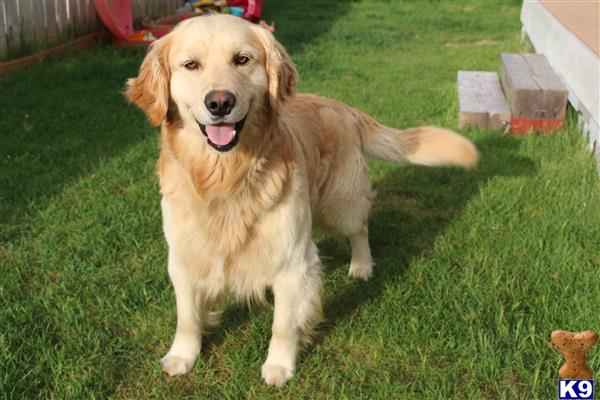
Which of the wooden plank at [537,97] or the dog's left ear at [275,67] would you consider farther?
the wooden plank at [537,97]

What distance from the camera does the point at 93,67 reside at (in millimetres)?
7223

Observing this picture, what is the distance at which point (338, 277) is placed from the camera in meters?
3.50

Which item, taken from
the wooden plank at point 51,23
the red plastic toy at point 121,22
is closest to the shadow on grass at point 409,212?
the red plastic toy at point 121,22

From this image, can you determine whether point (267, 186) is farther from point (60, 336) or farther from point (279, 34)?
point (279, 34)

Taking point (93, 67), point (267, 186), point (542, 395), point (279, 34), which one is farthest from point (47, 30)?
point (542, 395)

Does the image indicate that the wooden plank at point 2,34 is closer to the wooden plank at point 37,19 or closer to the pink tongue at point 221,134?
the wooden plank at point 37,19

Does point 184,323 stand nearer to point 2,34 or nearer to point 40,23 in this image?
point 2,34

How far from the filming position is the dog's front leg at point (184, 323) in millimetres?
2689

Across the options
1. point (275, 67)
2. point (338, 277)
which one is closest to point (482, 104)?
Result: point (338, 277)

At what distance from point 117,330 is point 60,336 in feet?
0.81

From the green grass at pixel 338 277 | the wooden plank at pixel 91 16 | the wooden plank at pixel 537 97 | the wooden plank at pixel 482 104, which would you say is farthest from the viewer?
the wooden plank at pixel 91 16

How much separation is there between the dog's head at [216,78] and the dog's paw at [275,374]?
0.95 m

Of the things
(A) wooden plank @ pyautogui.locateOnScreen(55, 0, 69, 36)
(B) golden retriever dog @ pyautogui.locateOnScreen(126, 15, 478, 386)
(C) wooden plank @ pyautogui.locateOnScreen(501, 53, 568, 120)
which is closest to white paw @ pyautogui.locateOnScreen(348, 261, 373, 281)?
(B) golden retriever dog @ pyautogui.locateOnScreen(126, 15, 478, 386)

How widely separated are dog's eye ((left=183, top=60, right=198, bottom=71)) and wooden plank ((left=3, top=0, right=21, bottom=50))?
547cm
